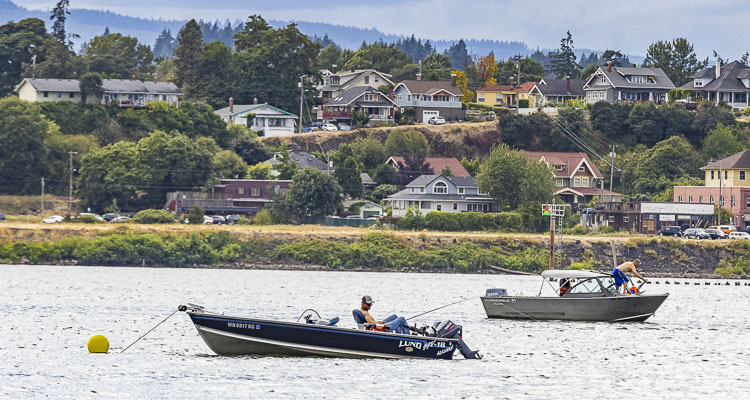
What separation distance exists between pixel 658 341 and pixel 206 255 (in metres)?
56.9

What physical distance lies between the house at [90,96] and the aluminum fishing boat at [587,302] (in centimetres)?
10080

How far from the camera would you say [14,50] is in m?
162

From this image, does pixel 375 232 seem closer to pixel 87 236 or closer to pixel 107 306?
pixel 87 236

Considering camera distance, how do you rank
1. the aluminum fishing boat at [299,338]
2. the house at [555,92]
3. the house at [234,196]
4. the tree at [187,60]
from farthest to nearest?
the house at [555,92] < the tree at [187,60] < the house at [234,196] < the aluminum fishing boat at [299,338]

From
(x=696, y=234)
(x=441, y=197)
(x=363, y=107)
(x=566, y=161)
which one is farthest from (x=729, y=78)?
(x=696, y=234)

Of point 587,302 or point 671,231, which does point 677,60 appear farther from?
point 587,302

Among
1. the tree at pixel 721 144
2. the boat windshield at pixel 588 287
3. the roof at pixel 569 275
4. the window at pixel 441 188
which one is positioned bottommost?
the boat windshield at pixel 588 287

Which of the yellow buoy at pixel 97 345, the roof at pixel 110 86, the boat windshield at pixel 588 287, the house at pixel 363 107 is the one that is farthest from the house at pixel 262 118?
the yellow buoy at pixel 97 345

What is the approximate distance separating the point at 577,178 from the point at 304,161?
31.4m

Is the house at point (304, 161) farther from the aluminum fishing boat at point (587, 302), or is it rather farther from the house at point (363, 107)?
the aluminum fishing boat at point (587, 302)

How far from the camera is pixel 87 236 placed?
101562mm

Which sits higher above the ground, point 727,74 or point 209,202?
point 727,74

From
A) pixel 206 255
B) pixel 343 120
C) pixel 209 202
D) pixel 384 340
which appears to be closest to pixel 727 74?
pixel 343 120

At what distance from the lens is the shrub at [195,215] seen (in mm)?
114875
